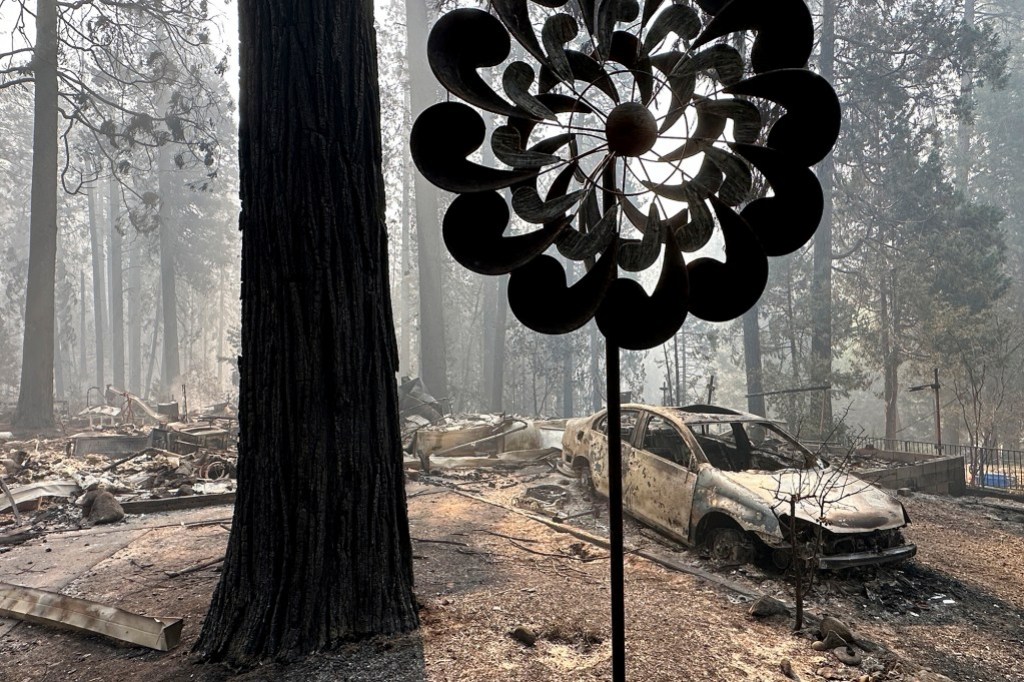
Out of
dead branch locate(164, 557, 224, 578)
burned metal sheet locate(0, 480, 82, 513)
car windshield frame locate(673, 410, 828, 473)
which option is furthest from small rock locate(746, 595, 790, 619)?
burned metal sheet locate(0, 480, 82, 513)

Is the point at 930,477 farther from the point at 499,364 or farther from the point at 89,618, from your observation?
the point at 499,364

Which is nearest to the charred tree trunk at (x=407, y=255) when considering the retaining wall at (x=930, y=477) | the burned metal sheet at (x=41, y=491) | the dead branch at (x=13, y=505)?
the burned metal sheet at (x=41, y=491)

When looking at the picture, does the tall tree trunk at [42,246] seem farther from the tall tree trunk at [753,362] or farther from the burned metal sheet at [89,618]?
the tall tree trunk at [753,362]

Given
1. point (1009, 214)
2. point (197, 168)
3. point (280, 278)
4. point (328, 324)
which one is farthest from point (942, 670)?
point (197, 168)

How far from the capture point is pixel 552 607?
4.59 metres

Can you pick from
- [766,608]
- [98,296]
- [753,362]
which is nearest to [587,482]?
[766,608]

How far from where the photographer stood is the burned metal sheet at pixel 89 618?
3.81 metres

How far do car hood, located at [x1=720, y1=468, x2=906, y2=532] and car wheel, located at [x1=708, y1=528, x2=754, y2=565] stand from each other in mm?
502

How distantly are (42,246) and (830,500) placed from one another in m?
19.8

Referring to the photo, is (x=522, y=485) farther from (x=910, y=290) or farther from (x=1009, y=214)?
(x=1009, y=214)

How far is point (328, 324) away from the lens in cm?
386

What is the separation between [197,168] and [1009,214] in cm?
4443

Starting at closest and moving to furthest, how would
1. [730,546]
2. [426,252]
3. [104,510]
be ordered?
[730,546], [104,510], [426,252]

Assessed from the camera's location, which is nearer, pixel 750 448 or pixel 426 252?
pixel 750 448
